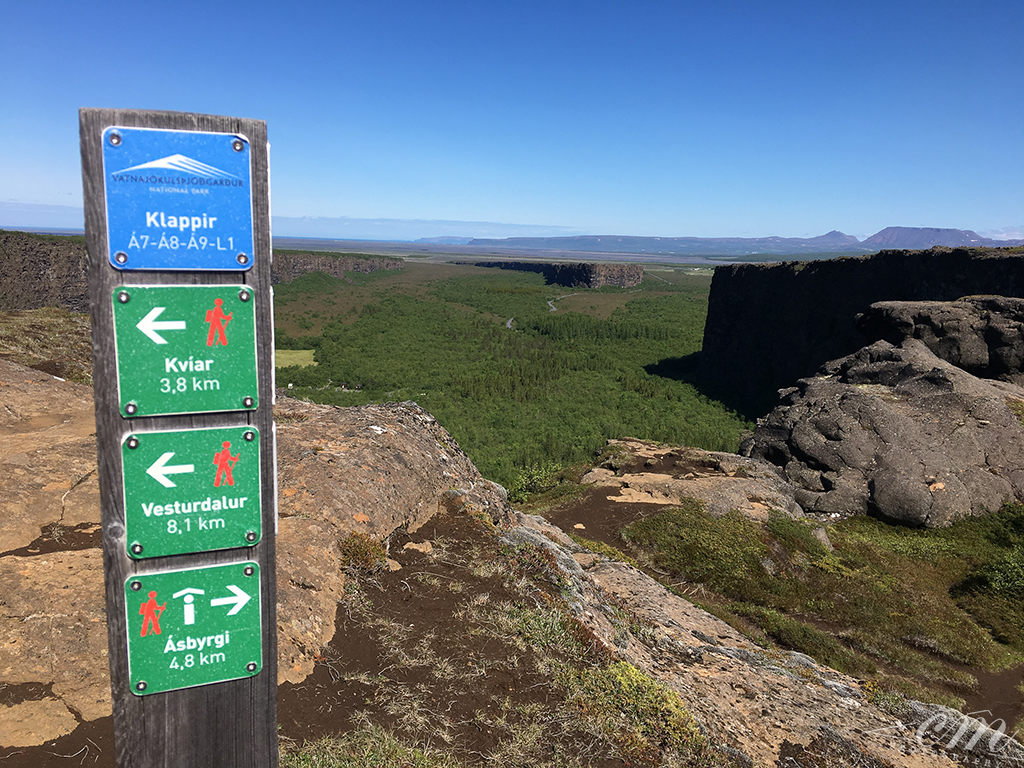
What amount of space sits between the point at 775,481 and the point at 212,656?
20.7m

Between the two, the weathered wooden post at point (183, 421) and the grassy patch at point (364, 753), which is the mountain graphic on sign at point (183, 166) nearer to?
the weathered wooden post at point (183, 421)

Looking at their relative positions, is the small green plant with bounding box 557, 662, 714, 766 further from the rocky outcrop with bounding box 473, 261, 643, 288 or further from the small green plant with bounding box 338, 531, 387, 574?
the rocky outcrop with bounding box 473, 261, 643, 288

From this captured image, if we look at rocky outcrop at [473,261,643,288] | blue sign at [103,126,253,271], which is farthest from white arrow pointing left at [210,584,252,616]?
rocky outcrop at [473,261,643,288]

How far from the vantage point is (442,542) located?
8.16 metres

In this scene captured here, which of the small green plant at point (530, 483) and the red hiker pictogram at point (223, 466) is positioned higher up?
the red hiker pictogram at point (223, 466)

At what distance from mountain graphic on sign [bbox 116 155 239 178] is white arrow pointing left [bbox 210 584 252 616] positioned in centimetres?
169

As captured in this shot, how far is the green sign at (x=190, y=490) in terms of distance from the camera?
94.7 inches

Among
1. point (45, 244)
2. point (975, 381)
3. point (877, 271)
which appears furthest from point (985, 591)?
point (45, 244)

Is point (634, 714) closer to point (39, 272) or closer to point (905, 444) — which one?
point (905, 444)

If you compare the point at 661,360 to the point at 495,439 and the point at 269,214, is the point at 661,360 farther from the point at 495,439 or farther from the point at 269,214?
the point at 269,214

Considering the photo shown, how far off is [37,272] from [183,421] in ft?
234

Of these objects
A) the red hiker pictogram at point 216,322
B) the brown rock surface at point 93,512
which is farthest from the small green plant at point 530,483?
the red hiker pictogram at point 216,322

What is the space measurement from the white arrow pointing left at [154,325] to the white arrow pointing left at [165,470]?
0.47 metres

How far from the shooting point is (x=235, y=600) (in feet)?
8.43
